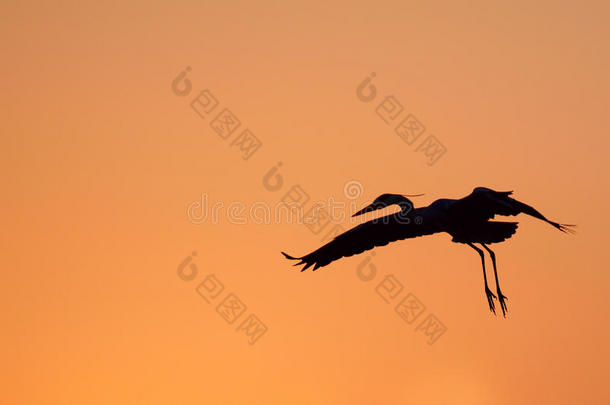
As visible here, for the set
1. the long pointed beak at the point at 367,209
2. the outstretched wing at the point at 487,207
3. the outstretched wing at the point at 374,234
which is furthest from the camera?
the long pointed beak at the point at 367,209

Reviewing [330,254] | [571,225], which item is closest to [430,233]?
[330,254]

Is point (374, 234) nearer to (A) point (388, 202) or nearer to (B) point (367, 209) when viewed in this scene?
(B) point (367, 209)

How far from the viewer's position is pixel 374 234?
1831cm

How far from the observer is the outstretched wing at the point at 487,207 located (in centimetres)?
1524

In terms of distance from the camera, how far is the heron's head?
691 inches

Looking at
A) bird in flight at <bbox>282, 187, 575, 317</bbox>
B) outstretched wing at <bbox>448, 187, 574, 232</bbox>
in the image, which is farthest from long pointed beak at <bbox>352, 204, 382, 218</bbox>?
outstretched wing at <bbox>448, 187, 574, 232</bbox>

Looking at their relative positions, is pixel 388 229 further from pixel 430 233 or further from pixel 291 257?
pixel 291 257

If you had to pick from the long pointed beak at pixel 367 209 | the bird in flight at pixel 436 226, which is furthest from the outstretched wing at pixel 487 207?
the long pointed beak at pixel 367 209

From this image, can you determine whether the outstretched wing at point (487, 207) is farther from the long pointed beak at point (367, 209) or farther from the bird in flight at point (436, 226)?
the long pointed beak at point (367, 209)

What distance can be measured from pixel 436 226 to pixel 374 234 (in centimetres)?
137

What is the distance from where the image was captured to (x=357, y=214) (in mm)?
18016

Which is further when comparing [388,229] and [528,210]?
[388,229]

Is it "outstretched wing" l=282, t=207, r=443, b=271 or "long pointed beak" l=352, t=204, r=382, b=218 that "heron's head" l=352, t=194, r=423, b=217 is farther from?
"outstretched wing" l=282, t=207, r=443, b=271

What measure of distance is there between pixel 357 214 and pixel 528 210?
146 inches
